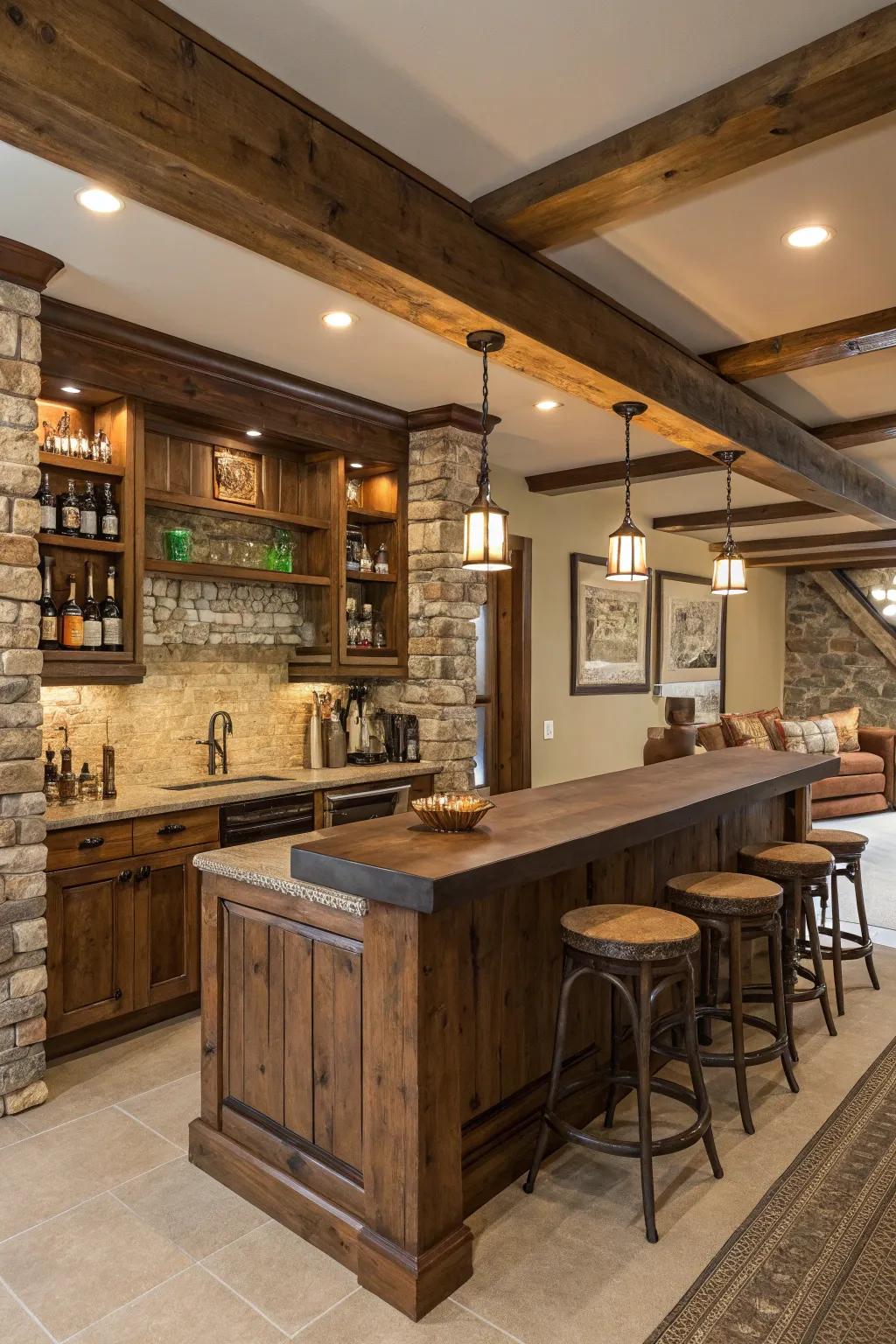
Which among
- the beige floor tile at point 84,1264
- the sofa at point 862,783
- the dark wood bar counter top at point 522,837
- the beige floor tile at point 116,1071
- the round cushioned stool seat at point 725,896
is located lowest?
the beige floor tile at point 84,1264

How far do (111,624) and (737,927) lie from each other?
8.35 feet

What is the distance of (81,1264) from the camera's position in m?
2.15

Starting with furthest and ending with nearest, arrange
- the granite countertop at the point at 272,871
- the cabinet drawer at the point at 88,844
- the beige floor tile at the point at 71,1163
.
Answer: the cabinet drawer at the point at 88,844, the beige floor tile at the point at 71,1163, the granite countertop at the point at 272,871

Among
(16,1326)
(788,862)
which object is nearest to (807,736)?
(788,862)

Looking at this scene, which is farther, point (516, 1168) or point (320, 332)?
point (320, 332)

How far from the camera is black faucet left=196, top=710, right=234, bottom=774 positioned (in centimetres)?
420

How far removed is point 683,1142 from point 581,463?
4.17 metres

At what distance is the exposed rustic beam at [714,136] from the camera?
71.8 inches

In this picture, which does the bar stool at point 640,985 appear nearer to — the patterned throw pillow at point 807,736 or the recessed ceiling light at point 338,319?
the recessed ceiling light at point 338,319

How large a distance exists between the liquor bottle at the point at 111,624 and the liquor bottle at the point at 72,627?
0.30 ft

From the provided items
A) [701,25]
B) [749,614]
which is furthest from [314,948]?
[749,614]

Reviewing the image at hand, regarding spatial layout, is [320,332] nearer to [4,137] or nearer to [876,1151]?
[4,137]

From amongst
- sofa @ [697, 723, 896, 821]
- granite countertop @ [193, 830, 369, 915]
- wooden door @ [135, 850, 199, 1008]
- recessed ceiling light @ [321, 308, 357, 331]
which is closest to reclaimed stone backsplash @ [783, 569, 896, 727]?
sofa @ [697, 723, 896, 821]

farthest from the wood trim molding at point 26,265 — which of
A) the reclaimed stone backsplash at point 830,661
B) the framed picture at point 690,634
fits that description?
the reclaimed stone backsplash at point 830,661
